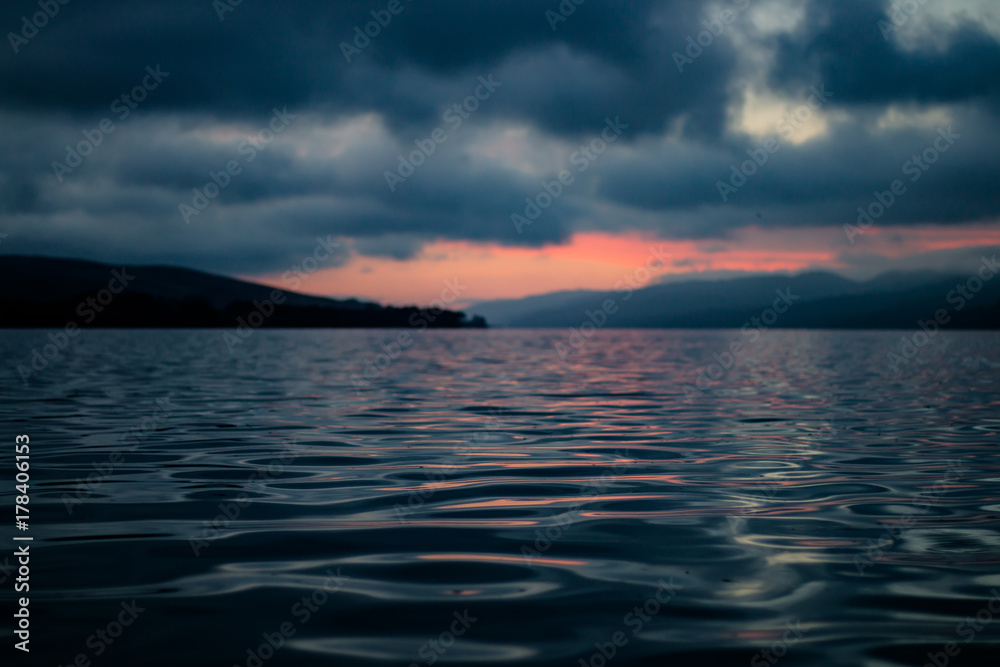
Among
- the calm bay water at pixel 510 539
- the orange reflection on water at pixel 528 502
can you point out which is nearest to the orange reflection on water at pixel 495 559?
the calm bay water at pixel 510 539

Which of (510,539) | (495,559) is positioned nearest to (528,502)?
(510,539)

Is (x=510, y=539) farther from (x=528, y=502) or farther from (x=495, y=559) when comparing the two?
(x=528, y=502)

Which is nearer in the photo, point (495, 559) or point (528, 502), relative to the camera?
point (495, 559)

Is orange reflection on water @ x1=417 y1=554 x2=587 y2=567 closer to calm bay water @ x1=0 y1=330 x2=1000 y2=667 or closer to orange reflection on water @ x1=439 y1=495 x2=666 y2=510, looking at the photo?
calm bay water @ x1=0 y1=330 x2=1000 y2=667

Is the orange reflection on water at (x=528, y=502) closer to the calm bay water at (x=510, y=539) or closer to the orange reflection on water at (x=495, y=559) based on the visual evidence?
the calm bay water at (x=510, y=539)

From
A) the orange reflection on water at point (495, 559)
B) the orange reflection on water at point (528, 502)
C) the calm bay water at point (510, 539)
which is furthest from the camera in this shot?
the orange reflection on water at point (528, 502)

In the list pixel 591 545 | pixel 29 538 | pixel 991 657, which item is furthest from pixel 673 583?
pixel 29 538

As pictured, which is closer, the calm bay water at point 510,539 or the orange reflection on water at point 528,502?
the calm bay water at point 510,539

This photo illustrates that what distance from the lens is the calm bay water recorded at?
15.5 ft

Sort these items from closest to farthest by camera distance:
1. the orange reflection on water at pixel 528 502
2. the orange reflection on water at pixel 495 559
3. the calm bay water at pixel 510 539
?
the calm bay water at pixel 510 539 < the orange reflection on water at pixel 495 559 < the orange reflection on water at pixel 528 502

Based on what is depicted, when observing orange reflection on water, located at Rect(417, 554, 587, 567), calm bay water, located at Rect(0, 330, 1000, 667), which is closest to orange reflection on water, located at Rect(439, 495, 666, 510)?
calm bay water, located at Rect(0, 330, 1000, 667)

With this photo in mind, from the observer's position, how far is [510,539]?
23.3ft

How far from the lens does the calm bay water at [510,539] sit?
4.71 metres

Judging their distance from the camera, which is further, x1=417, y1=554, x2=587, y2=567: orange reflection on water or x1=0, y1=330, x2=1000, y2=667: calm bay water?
x1=417, y1=554, x2=587, y2=567: orange reflection on water
